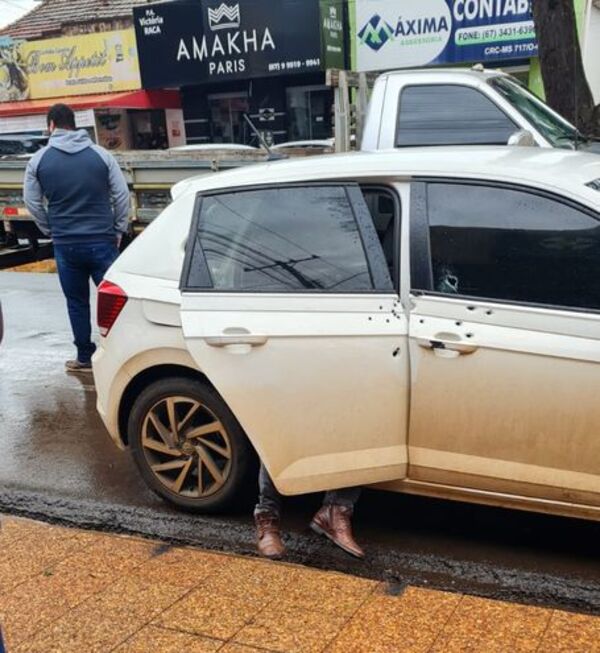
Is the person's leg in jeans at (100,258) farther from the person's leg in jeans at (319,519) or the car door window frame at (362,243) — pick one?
the person's leg in jeans at (319,519)

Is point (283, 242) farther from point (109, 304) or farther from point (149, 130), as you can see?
point (149, 130)

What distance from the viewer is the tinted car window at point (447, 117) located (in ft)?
21.6

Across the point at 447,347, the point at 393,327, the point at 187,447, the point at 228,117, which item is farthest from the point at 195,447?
the point at 228,117

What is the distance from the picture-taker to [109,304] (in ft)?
12.8

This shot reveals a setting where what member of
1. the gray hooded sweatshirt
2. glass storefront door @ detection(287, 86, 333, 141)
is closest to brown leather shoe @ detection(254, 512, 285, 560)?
the gray hooded sweatshirt

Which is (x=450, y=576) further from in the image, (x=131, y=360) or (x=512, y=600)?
(x=131, y=360)

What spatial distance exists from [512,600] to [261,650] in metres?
1.05

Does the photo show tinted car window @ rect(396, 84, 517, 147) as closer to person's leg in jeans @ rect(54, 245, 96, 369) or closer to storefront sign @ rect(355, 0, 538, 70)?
person's leg in jeans @ rect(54, 245, 96, 369)

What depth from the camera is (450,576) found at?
324 centimetres

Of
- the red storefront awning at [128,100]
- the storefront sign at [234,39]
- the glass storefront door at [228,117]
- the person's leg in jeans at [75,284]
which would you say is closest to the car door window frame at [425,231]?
the person's leg in jeans at [75,284]

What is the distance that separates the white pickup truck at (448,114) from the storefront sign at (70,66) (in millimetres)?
14958

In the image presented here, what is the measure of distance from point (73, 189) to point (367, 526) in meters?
3.49

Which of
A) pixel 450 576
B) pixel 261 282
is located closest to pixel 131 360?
pixel 261 282

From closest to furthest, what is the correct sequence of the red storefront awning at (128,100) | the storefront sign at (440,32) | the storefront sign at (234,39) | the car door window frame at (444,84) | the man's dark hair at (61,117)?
the man's dark hair at (61,117)
the car door window frame at (444,84)
the storefront sign at (440,32)
the storefront sign at (234,39)
the red storefront awning at (128,100)
